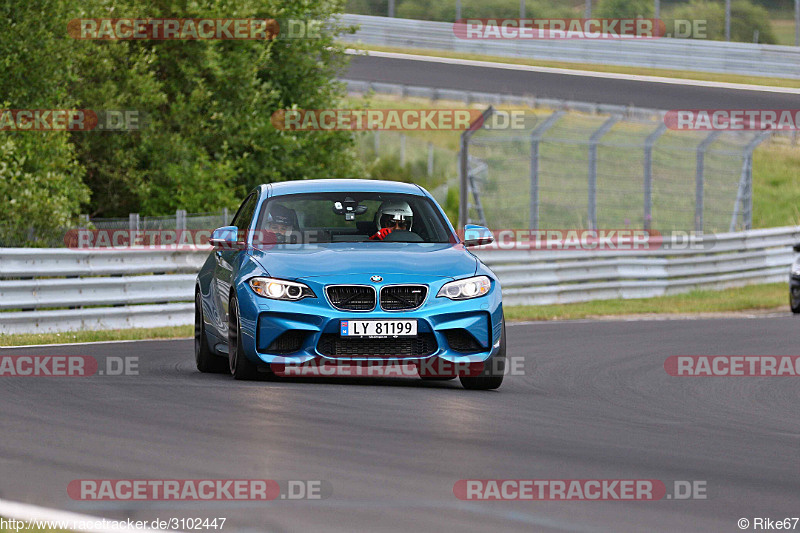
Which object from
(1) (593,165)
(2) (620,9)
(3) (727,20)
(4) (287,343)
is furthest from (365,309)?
(2) (620,9)

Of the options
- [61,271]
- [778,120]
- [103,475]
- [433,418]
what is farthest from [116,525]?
[778,120]

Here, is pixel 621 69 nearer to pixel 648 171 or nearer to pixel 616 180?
pixel 616 180

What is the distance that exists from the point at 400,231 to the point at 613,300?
12385 millimetres

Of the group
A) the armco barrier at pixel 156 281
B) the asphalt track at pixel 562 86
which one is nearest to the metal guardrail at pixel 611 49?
the asphalt track at pixel 562 86

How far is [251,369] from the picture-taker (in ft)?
33.6

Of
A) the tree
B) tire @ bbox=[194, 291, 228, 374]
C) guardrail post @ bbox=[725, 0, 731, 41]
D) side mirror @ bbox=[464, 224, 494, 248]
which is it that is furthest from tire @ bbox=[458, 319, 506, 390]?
guardrail post @ bbox=[725, 0, 731, 41]

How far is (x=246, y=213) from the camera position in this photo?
463 inches

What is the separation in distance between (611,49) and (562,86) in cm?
453

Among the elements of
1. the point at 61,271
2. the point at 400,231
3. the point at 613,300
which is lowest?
the point at 613,300

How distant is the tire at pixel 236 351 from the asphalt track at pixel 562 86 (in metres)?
25.8

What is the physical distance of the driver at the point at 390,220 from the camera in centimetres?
1104

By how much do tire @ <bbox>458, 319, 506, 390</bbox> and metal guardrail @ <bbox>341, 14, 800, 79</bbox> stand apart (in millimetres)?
31936

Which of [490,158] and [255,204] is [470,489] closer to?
[255,204]

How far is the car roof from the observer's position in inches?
446
